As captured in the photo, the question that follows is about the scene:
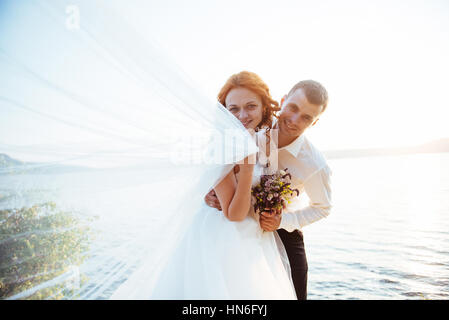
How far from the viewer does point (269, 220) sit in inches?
86.6

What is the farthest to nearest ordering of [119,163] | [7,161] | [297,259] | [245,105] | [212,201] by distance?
[297,259] < [245,105] < [212,201] < [119,163] < [7,161]

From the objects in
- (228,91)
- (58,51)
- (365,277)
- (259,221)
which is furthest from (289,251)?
(365,277)

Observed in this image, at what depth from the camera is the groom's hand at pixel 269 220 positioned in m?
2.19

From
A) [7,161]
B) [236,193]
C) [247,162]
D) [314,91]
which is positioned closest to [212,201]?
[236,193]

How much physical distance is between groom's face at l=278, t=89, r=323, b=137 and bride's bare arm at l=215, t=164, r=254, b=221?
73cm

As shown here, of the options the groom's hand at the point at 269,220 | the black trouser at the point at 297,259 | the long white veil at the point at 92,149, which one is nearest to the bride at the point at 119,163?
the long white veil at the point at 92,149

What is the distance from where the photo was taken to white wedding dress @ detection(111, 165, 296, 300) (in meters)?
1.76

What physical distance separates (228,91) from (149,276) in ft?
5.21

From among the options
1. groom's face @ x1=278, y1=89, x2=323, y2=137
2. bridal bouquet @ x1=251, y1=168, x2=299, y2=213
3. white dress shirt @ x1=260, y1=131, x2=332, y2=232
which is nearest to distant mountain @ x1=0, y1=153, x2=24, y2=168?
bridal bouquet @ x1=251, y1=168, x2=299, y2=213

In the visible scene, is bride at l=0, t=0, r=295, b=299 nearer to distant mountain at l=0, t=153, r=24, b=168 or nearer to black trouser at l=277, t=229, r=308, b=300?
distant mountain at l=0, t=153, r=24, b=168

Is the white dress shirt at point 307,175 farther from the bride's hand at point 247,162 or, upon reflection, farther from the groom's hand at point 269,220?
the bride's hand at point 247,162

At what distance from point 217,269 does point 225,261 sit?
Answer: 0.09m

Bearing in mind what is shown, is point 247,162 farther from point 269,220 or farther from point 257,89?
point 257,89
